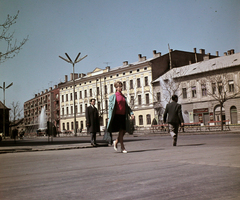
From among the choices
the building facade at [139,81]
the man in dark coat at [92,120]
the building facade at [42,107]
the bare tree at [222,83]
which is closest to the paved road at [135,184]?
the man in dark coat at [92,120]

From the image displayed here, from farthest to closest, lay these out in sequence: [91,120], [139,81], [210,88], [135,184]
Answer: [139,81], [210,88], [91,120], [135,184]

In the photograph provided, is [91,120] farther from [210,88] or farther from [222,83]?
[210,88]

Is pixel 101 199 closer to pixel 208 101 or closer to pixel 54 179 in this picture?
pixel 54 179

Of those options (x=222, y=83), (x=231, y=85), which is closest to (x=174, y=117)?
(x=222, y=83)

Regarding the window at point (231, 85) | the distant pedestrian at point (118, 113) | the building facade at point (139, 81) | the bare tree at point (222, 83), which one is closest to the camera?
the distant pedestrian at point (118, 113)

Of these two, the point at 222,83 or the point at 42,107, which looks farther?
the point at 42,107

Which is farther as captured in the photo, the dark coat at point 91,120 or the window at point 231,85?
the window at point 231,85

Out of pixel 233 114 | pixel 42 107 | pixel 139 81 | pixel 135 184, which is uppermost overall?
pixel 139 81

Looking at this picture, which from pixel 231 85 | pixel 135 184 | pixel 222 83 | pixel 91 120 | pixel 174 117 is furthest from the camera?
pixel 231 85

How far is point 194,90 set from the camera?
165 ft

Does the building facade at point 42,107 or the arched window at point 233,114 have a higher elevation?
the building facade at point 42,107

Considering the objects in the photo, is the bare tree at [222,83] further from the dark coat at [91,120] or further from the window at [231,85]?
the dark coat at [91,120]

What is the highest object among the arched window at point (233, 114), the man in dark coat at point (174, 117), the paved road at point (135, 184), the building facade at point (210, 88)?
the building facade at point (210, 88)

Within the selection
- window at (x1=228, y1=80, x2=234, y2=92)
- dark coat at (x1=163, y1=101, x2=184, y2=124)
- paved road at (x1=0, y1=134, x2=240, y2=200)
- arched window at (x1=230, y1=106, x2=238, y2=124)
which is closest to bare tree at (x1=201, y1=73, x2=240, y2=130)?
window at (x1=228, y1=80, x2=234, y2=92)
